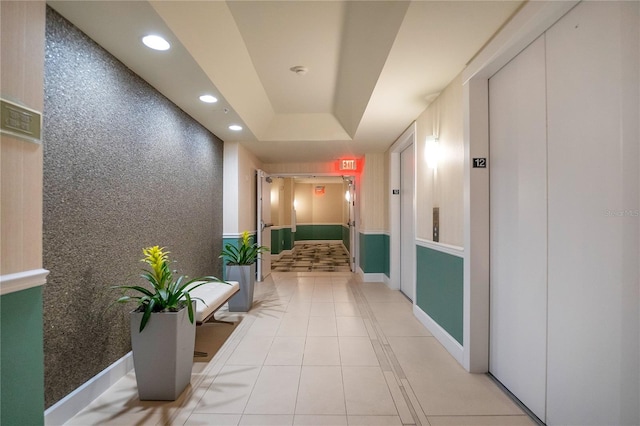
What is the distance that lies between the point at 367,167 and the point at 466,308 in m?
3.61

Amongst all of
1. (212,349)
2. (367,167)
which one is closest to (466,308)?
(212,349)

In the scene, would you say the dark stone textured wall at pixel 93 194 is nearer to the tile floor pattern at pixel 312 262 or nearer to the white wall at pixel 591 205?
the white wall at pixel 591 205

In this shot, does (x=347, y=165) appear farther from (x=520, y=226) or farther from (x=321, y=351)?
(x=520, y=226)

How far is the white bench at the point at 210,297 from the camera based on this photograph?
237 cm

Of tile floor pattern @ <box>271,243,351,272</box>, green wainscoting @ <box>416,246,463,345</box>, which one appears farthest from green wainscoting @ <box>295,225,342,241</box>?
green wainscoting @ <box>416,246,463,345</box>

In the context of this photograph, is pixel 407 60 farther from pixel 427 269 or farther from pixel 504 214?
pixel 427 269

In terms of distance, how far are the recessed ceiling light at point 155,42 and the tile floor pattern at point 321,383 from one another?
2.42 m

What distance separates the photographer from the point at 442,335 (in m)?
2.76

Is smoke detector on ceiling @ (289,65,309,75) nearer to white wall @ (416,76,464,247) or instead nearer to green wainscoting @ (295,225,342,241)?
white wall @ (416,76,464,247)

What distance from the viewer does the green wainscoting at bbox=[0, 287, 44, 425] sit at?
1.20 m

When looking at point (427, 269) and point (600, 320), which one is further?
point (427, 269)

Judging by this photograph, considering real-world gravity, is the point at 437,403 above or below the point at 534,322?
below

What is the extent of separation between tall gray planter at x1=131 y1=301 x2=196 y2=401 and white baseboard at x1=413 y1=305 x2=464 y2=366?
7.16ft

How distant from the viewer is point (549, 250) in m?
1.64
